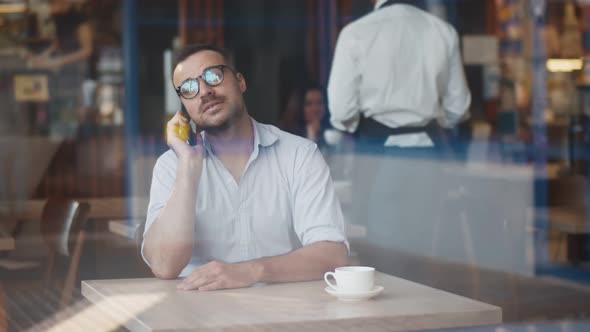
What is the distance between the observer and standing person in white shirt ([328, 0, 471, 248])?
3469 millimetres

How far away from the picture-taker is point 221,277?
2469 millimetres

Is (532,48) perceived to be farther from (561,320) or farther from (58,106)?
(58,106)

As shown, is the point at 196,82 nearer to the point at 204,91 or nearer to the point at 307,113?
the point at 204,91

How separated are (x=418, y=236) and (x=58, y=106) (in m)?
1.54

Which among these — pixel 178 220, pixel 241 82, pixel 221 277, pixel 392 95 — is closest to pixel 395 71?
pixel 392 95

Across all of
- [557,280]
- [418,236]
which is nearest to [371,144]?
[418,236]

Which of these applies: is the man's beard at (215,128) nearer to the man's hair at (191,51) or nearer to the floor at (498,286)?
the man's hair at (191,51)

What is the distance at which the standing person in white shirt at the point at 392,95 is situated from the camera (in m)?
3.47

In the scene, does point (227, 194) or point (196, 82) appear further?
point (227, 194)

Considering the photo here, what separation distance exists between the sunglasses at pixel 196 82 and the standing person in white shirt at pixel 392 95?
0.65 meters

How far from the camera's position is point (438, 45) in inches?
152

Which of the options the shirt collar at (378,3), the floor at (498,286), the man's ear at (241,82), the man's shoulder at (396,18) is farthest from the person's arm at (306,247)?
the shirt collar at (378,3)

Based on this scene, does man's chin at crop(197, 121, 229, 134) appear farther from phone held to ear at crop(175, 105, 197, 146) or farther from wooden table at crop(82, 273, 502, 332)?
wooden table at crop(82, 273, 502, 332)

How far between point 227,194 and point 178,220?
7.3 inches
